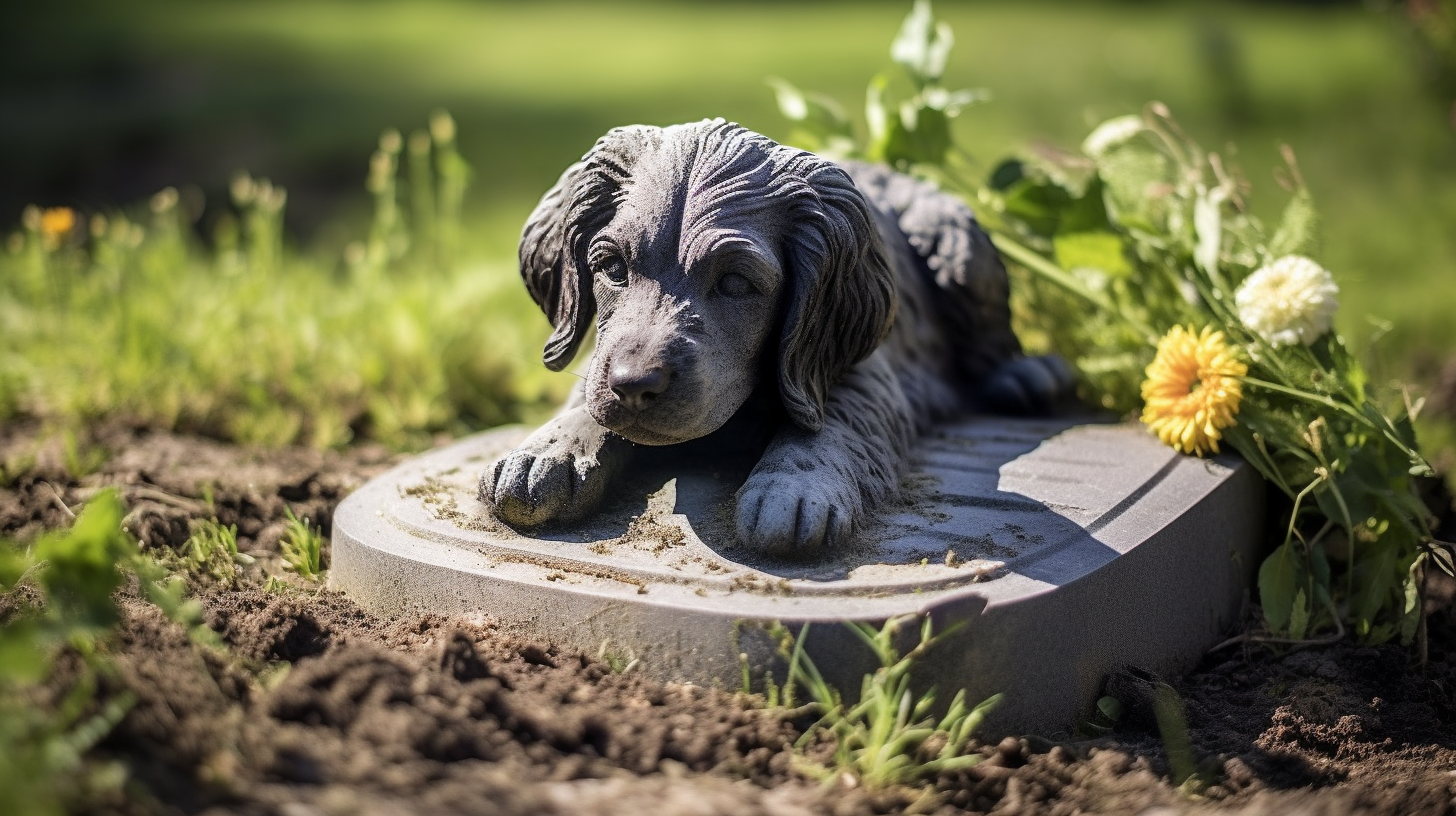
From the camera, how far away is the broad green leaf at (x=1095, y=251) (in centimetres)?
357

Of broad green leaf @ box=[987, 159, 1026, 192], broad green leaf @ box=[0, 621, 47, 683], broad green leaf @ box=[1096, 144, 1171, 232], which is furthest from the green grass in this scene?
broad green leaf @ box=[987, 159, 1026, 192]

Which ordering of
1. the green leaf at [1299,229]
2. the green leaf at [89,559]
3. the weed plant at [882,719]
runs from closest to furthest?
the green leaf at [89,559]
the weed plant at [882,719]
the green leaf at [1299,229]

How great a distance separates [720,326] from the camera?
8.64 ft

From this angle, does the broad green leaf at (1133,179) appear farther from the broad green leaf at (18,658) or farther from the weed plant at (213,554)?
the broad green leaf at (18,658)

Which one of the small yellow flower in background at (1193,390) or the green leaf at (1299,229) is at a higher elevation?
the green leaf at (1299,229)

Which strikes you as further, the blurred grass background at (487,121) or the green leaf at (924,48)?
the blurred grass background at (487,121)

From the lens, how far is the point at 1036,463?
3117 mm

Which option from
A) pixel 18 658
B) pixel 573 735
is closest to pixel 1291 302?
pixel 573 735

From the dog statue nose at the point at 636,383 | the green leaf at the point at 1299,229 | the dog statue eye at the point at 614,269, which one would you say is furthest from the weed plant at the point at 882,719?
the green leaf at the point at 1299,229

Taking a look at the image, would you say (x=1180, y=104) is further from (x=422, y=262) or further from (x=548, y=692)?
(x=548, y=692)

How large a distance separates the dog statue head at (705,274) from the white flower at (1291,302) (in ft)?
3.15

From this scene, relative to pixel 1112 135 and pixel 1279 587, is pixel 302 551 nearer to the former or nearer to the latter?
pixel 1279 587

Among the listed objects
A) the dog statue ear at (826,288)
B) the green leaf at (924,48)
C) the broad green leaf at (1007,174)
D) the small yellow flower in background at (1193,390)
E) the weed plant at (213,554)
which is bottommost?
the weed plant at (213,554)

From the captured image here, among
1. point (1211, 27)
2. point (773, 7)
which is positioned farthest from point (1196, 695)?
point (773, 7)
